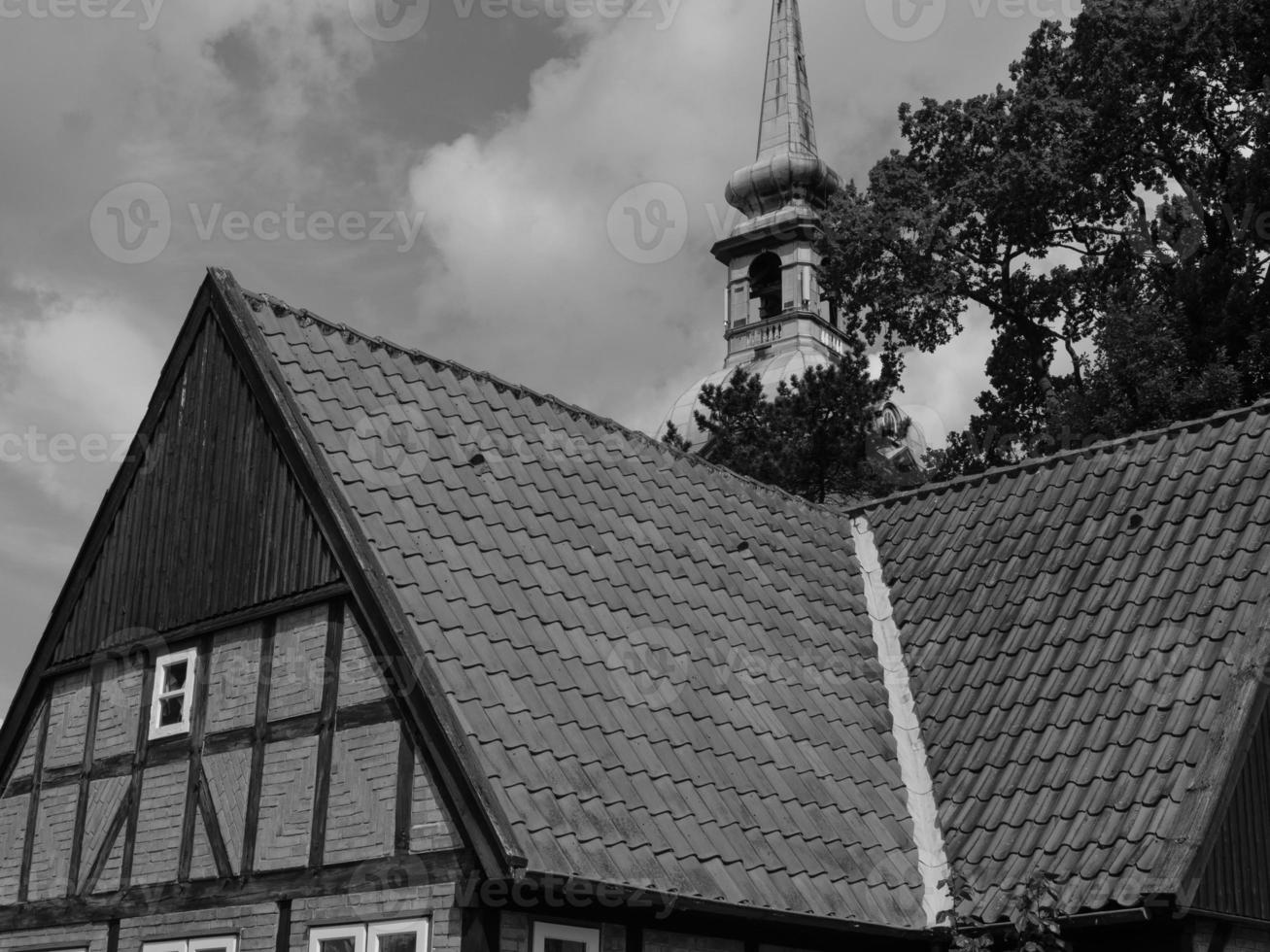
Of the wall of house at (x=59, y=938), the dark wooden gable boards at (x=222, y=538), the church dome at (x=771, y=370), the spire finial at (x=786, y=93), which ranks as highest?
the spire finial at (x=786, y=93)

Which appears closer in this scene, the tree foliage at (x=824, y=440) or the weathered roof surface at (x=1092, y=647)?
the weathered roof surface at (x=1092, y=647)

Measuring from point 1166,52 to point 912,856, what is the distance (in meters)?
19.3

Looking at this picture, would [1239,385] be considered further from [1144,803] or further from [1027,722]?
[1144,803]

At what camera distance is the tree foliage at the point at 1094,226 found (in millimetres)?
27234

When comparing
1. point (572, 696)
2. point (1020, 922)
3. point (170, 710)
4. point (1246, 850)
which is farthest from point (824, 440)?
point (1020, 922)

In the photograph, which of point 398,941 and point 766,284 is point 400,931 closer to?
point 398,941

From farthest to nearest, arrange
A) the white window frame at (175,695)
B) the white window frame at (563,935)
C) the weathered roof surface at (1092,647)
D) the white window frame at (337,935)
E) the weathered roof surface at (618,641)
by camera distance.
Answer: the white window frame at (175,695) → the weathered roof surface at (1092,647) → the weathered roof surface at (618,641) → the white window frame at (337,935) → the white window frame at (563,935)

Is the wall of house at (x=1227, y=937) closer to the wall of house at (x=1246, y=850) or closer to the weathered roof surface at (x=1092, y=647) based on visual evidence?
the wall of house at (x=1246, y=850)

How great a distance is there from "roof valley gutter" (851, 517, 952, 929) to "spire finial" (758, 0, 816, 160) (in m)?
47.5

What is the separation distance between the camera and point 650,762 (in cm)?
1309

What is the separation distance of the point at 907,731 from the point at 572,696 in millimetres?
4236

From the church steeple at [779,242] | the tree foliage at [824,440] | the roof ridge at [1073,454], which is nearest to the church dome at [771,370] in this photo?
the church steeple at [779,242]

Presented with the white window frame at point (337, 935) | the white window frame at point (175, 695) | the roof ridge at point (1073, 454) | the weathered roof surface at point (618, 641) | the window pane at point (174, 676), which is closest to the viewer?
the white window frame at point (337, 935)

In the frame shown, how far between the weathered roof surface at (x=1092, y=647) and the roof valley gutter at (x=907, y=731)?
15 centimetres
